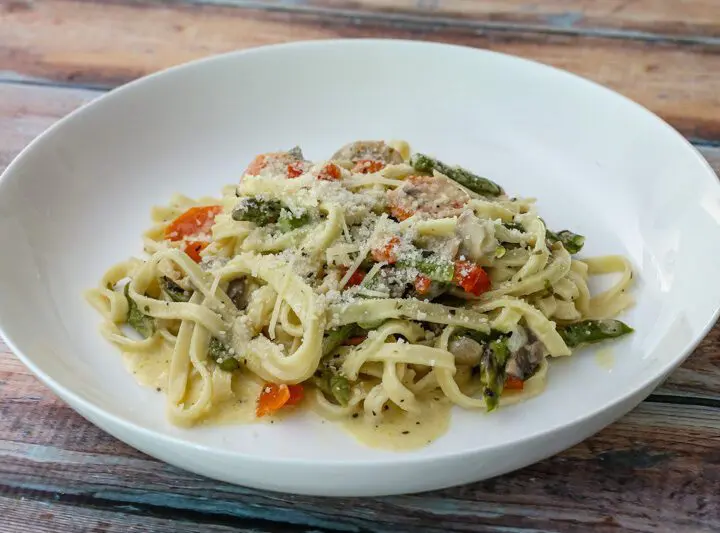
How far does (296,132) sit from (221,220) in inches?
38.9

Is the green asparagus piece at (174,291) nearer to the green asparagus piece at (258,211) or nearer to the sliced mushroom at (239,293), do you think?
the sliced mushroom at (239,293)

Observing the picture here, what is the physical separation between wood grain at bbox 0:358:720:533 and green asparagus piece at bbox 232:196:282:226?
1.07m

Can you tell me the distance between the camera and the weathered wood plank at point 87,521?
2832 mm

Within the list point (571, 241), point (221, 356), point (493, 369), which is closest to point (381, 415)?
point (493, 369)

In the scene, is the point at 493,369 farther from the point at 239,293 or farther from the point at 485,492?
the point at 239,293

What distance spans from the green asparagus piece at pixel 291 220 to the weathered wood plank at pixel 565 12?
2.99 metres

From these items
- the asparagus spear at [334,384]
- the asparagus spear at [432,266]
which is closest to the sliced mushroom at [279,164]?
the asparagus spear at [432,266]

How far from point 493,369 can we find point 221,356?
1063 mm

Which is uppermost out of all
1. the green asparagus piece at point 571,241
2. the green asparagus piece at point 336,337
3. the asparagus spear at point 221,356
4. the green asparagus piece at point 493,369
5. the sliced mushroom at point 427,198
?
the sliced mushroom at point 427,198

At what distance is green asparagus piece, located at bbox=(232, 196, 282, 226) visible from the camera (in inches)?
143

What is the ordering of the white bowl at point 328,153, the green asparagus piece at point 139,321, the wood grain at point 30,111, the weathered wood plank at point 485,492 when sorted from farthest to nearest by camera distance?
the wood grain at point 30,111 < the green asparagus piece at point 139,321 < the weathered wood plank at point 485,492 < the white bowl at point 328,153

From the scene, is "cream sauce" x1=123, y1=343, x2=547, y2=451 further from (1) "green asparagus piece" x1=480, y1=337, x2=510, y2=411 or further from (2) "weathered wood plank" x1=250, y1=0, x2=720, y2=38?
(2) "weathered wood plank" x1=250, y1=0, x2=720, y2=38

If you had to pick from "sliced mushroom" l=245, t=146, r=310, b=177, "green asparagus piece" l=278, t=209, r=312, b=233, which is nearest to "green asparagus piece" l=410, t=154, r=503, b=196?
"sliced mushroom" l=245, t=146, r=310, b=177

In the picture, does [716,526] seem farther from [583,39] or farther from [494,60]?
[583,39]
